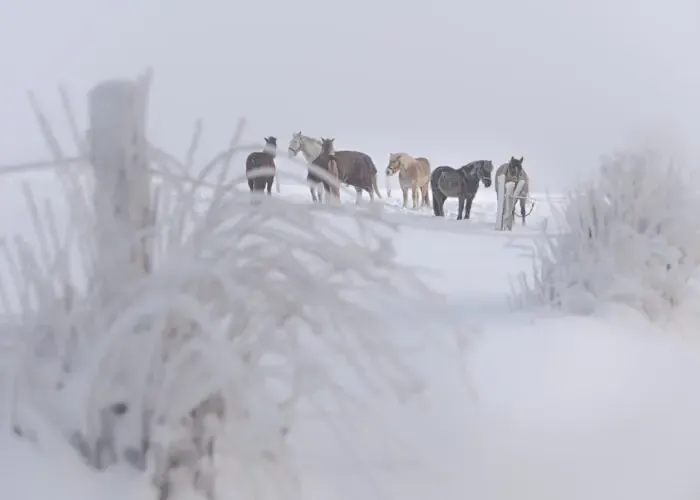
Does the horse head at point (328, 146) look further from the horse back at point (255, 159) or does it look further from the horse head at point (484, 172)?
the horse back at point (255, 159)

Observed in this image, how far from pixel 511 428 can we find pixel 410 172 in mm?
6720

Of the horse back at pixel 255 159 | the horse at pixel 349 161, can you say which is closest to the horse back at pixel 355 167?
the horse at pixel 349 161

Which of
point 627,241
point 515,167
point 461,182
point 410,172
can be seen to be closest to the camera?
point 627,241

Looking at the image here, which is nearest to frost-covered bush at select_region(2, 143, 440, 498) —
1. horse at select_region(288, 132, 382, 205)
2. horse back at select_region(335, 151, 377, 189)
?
horse at select_region(288, 132, 382, 205)

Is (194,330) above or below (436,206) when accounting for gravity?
above

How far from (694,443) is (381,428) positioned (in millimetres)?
1017

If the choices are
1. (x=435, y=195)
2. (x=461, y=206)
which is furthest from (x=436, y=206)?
(x=461, y=206)

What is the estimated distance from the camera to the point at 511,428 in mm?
1321

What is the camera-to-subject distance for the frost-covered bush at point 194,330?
0.82 metres

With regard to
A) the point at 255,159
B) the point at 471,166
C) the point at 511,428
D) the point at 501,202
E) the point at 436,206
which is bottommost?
the point at 436,206

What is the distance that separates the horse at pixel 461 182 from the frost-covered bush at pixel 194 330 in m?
6.12

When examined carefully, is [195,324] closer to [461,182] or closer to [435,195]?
[461,182]

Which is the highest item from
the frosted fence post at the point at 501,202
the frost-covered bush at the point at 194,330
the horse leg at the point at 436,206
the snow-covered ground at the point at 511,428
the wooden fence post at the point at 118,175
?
the wooden fence post at the point at 118,175

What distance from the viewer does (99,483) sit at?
795 millimetres
